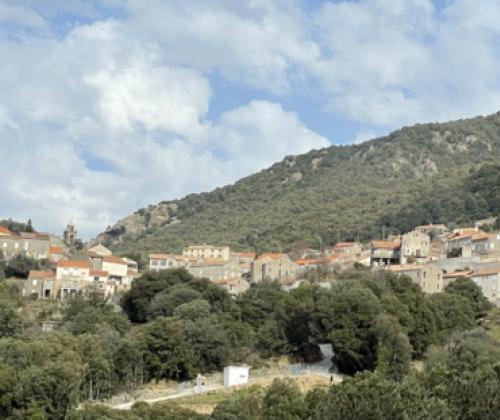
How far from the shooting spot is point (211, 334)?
7975cm

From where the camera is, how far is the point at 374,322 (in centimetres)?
7562

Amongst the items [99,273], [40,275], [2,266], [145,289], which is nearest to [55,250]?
[2,266]

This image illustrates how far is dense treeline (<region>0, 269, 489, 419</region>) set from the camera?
67562 mm

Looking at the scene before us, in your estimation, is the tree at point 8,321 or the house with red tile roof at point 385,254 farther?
the house with red tile roof at point 385,254

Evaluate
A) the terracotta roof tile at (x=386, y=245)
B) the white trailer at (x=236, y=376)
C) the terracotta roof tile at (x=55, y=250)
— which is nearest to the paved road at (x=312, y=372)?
the white trailer at (x=236, y=376)

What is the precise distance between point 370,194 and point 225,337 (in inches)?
4373

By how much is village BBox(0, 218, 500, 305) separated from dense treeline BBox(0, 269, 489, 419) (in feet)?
32.0

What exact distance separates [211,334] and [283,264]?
1407 inches

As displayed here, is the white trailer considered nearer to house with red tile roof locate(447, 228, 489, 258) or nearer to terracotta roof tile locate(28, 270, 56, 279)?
terracotta roof tile locate(28, 270, 56, 279)

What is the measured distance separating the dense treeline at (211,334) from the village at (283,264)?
9762 millimetres

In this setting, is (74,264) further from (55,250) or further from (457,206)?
(457,206)

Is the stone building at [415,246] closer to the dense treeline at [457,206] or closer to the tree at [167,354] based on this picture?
the dense treeline at [457,206]

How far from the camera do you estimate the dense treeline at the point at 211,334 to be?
67562 millimetres

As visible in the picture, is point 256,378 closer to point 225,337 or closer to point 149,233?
point 225,337
